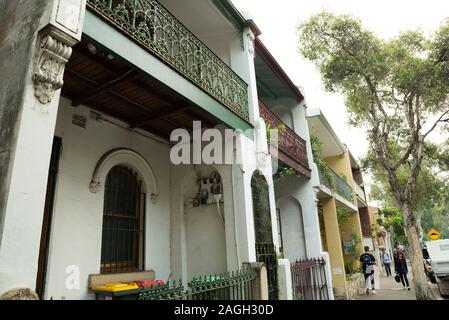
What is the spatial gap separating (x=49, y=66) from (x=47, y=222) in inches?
115

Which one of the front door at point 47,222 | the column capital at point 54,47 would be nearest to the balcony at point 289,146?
the front door at point 47,222

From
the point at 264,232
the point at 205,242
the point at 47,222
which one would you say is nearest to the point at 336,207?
the point at 264,232

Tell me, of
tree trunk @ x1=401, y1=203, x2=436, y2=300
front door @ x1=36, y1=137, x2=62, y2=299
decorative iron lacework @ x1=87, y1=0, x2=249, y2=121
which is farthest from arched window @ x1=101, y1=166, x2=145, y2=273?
tree trunk @ x1=401, y1=203, x2=436, y2=300

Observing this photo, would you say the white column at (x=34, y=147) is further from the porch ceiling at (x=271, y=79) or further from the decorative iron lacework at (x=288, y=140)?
the porch ceiling at (x=271, y=79)

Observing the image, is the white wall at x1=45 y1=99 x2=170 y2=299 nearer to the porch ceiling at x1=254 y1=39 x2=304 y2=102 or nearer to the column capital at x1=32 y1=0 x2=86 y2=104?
the column capital at x1=32 y1=0 x2=86 y2=104

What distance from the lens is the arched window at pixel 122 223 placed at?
6207 millimetres

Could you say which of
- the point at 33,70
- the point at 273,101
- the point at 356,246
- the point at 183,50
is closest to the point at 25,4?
the point at 33,70

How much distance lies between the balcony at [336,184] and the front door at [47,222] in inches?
372

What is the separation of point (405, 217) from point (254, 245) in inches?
292

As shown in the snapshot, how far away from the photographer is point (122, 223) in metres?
6.60

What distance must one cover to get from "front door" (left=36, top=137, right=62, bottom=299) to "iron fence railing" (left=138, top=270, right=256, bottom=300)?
1.61 metres

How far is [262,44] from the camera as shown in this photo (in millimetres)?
8867

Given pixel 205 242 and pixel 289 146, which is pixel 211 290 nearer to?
pixel 205 242

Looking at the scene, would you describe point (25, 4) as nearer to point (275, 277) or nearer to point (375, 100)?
point (275, 277)
